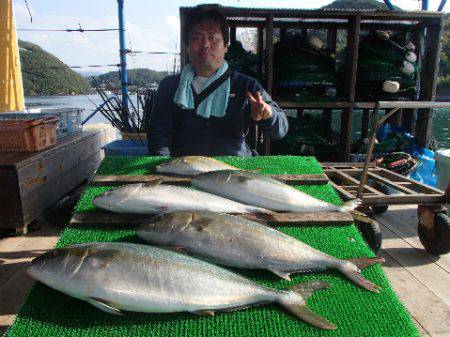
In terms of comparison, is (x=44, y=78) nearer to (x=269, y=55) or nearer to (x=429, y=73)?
(x=269, y=55)

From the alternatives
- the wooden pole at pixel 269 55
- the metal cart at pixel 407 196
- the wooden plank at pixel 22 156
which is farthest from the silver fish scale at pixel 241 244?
the wooden pole at pixel 269 55

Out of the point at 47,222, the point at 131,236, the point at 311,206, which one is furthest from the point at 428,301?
the point at 47,222

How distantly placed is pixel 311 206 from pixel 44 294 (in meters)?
1.82

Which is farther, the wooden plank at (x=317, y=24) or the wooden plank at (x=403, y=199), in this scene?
the wooden plank at (x=317, y=24)

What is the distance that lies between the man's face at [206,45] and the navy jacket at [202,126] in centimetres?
33

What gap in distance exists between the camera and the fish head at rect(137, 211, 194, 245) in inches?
79.2

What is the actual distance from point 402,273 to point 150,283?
11.9ft

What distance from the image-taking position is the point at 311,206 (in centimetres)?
268

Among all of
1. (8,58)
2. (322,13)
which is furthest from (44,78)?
(322,13)

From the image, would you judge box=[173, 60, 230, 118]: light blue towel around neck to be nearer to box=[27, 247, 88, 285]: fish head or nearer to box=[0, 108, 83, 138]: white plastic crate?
box=[27, 247, 88, 285]: fish head

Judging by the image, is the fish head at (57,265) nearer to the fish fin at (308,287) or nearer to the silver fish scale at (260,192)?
the fish fin at (308,287)

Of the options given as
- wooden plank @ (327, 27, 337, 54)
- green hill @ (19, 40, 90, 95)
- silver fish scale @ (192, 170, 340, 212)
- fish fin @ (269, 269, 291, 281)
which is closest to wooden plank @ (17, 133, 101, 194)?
silver fish scale @ (192, 170, 340, 212)

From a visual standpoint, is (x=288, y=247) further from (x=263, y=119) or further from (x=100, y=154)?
(x=100, y=154)

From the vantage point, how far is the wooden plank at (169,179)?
2.91 metres
